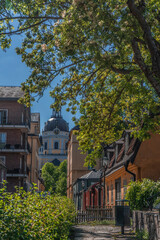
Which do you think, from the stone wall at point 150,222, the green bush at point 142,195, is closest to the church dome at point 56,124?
the green bush at point 142,195

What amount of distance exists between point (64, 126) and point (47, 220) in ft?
514

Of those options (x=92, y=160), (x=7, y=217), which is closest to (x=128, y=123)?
(x=92, y=160)

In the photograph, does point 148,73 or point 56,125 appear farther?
point 56,125

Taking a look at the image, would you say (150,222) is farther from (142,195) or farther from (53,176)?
(53,176)

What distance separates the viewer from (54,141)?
160750 millimetres

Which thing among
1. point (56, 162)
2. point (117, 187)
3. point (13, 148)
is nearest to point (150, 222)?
point (117, 187)

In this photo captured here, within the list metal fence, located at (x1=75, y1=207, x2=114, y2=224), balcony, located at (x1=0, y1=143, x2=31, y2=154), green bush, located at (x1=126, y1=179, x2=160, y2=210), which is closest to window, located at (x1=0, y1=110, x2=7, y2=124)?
balcony, located at (x1=0, y1=143, x2=31, y2=154)

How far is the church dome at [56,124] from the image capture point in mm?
160750

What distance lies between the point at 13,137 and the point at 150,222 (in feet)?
124

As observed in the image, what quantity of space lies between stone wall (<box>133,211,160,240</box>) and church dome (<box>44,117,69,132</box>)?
147423 millimetres

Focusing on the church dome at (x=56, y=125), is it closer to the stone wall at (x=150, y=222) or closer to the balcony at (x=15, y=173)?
the balcony at (x=15, y=173)

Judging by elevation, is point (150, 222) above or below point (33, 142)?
below

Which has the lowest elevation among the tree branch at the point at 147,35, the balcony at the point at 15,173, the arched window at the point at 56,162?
the balcony at the point at 15,173

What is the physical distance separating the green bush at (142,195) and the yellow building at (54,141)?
472ft
